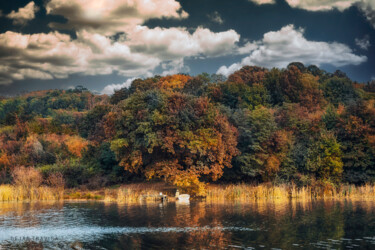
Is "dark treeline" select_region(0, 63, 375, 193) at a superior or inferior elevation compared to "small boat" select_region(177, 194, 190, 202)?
superior

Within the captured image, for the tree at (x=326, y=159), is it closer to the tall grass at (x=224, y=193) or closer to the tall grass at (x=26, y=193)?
the tall grass at (x=224, y=193)

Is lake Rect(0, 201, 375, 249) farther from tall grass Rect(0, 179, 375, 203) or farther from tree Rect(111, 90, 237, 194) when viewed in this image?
tree Rect(111, 90, 237, 194)

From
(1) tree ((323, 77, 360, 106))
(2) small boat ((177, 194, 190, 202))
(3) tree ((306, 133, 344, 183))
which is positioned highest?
(1) tree ((323, 77, 360, 106))

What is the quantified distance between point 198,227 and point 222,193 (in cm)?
1979

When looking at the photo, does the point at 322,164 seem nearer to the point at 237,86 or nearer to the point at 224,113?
the point at 224,113

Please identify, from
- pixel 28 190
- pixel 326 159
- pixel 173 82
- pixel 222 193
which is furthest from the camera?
pixel 173 82

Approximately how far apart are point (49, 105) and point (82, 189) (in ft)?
288

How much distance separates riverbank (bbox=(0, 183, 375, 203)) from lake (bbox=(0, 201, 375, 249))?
264 inches

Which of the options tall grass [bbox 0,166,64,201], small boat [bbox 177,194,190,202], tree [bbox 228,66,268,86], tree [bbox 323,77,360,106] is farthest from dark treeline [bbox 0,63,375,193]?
tree [bbox 228,66,268,86]

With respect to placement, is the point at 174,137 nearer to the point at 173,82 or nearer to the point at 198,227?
the point at 198,227

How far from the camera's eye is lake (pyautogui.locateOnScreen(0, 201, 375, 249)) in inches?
854

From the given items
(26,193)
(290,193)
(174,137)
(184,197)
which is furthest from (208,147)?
(26,193)

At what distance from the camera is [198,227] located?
87.3 ft

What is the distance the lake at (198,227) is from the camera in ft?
71.2
